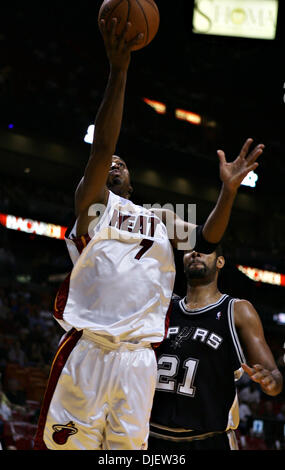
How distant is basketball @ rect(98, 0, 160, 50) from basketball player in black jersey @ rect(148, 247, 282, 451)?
154 cm

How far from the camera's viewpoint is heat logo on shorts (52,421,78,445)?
3037 mm

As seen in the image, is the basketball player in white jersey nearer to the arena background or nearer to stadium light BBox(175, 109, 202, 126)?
the arena background

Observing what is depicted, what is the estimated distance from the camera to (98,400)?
3.02 metres

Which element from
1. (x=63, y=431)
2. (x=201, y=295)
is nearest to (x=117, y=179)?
(x=201, y=295)

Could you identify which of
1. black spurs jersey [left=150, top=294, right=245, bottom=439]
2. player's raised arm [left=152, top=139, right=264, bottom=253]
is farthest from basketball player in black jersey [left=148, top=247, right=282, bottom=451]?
player's raised arm [left=152, top=139, right=264, bottom=253]

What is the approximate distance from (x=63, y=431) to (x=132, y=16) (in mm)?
1898

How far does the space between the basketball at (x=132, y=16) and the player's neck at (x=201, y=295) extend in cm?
167

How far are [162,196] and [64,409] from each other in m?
17.4

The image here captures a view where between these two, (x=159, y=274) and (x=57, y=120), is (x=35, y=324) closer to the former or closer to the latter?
(x=57, y=120)

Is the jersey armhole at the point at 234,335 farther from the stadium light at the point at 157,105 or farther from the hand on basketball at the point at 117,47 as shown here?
the stadium light at the point at 157,105

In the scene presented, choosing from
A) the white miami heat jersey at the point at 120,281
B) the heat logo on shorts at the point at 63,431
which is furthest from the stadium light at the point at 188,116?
the heat logo on shorts at the point at 63,431

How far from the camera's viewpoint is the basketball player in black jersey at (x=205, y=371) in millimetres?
3809

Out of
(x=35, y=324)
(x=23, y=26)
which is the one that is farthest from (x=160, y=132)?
(x=35, y=324)

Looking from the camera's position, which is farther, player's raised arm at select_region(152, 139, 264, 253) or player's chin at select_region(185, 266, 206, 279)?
player's chin at select_region(185, 266, 206, 279)
